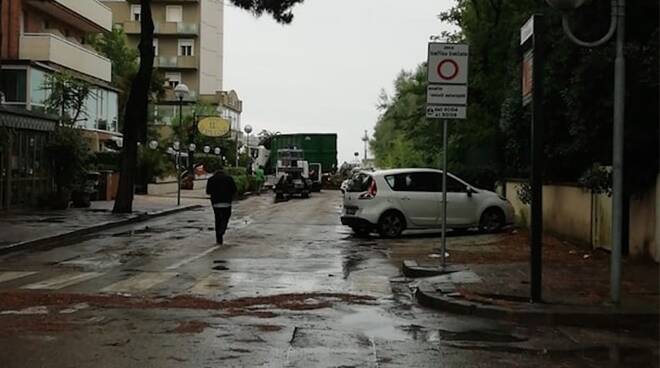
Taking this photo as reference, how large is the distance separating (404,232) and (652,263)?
884 centimetres

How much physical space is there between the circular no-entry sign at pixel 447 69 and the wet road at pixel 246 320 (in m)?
3.15

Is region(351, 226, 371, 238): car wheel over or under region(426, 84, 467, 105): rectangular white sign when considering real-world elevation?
under

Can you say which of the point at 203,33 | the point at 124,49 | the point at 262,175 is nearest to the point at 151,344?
the point at 262,175

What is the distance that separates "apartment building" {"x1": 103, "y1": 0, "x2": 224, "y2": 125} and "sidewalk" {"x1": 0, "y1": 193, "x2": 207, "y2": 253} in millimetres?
48751

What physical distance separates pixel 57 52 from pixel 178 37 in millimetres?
42376

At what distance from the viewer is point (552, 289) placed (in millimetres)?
10422

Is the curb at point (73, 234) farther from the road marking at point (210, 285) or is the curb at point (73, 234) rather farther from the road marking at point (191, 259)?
the road marking at point (210, 285)

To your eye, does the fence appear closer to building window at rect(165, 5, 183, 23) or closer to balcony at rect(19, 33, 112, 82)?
balcony at rect(19, 33, 112, 82)

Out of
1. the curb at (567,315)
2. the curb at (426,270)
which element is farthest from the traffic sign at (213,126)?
the curb at (567,315)

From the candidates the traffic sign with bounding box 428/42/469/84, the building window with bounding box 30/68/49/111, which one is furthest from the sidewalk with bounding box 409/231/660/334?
the building window with bounding box 30/68/49/111

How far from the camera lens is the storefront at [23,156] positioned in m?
25.9

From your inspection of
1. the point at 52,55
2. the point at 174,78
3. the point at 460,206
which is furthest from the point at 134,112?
the point at 174,78

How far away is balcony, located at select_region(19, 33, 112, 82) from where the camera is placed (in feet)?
120

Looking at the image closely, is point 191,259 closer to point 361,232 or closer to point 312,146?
point 361,232
